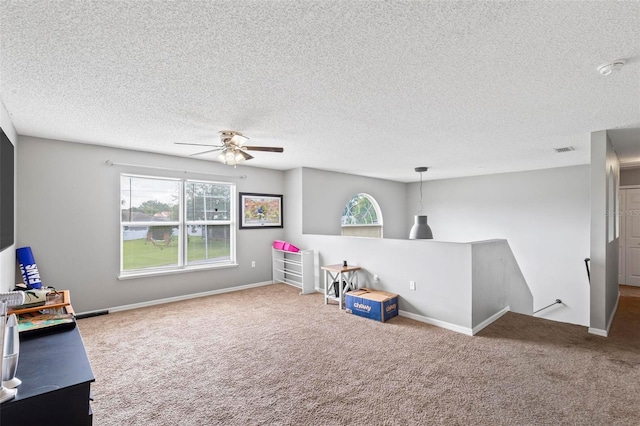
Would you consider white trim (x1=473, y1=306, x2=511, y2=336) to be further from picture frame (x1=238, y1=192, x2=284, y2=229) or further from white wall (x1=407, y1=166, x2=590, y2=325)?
picture frame (x1=238, y1=192, x2=284, y2=229)

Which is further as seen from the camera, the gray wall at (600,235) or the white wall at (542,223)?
the white wall at (542,223)

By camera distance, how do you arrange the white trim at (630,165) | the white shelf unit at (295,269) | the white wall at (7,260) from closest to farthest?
the white wall at (7,260) → the white shelf unit at (295,269) → the white trim at (630,165)

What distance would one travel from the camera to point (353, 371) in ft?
8.96

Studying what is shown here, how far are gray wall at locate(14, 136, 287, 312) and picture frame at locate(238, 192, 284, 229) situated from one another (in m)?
1.26

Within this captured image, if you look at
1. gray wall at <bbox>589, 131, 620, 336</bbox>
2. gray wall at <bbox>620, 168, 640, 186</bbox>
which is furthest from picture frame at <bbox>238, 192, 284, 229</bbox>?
gray wall at <bbox>620, 168, 640, 186</bbox>

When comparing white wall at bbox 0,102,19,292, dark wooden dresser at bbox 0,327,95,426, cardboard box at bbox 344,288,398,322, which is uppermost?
white wall at bbox 0,102,19,292

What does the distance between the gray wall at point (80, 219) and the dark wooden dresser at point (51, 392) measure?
3.23 metres

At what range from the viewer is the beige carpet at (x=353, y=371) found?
7.06 ft

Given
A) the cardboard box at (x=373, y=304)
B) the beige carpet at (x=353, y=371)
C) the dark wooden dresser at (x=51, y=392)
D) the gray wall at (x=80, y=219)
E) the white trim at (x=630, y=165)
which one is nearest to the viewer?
the dark wooden dresser at (x=51, y=392)

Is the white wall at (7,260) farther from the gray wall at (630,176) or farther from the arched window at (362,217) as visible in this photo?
the gray wall at (630,176)

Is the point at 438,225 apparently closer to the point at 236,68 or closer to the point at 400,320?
the point at 400,320

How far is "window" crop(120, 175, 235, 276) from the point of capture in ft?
15.3

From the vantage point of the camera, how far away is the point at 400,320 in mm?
4082

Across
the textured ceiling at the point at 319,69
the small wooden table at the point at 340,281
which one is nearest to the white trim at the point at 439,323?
the small wooden table at the point at 340,281
